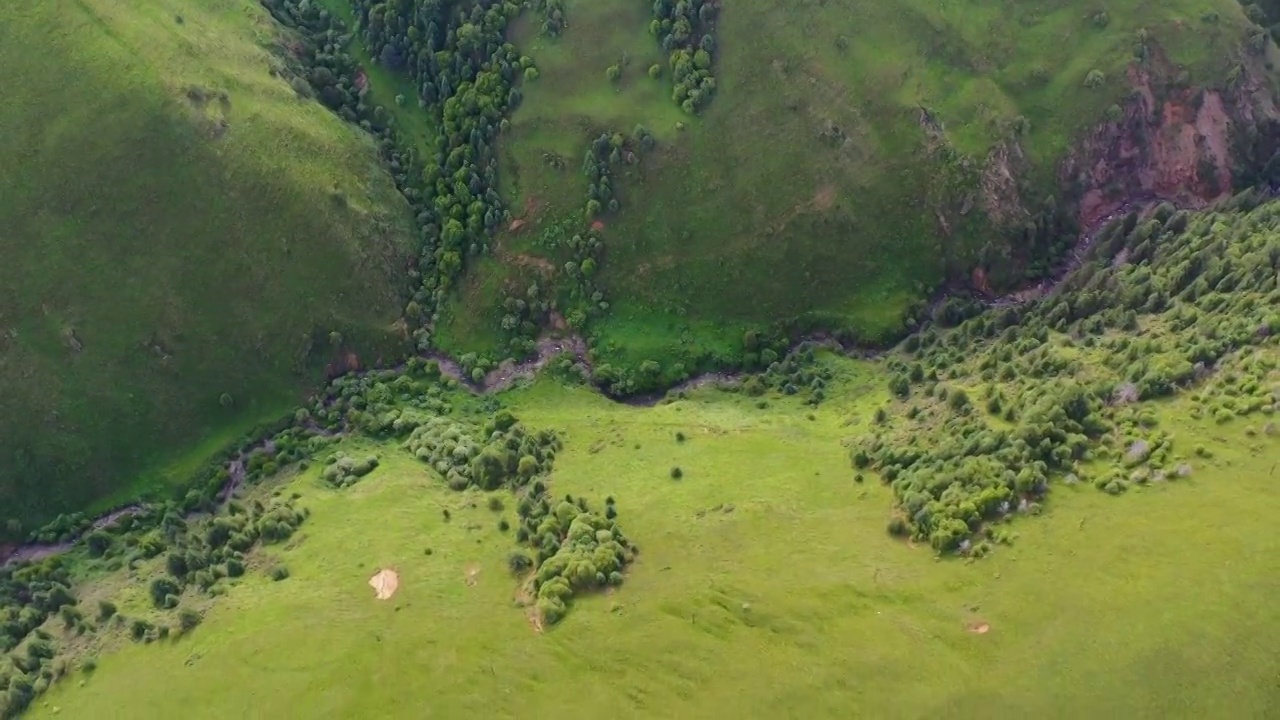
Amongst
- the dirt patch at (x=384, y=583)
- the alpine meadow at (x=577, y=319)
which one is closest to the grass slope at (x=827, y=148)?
the alpine meadow at (x=577, y=319)

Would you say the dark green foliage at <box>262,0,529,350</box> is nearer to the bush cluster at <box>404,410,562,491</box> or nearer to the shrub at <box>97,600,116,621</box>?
the bush cluster at <box>404,410,562,491</box>

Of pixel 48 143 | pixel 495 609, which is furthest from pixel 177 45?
pixel 495 609

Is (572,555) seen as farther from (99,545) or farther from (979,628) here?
(99,545)

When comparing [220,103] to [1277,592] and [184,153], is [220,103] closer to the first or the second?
[184,153]

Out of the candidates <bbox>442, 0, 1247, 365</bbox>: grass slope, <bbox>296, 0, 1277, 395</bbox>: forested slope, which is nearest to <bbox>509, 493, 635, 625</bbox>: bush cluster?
<bbox>296, 0, 1277, 395</bbox>: forested slope

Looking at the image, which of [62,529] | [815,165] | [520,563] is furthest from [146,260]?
[815,165]

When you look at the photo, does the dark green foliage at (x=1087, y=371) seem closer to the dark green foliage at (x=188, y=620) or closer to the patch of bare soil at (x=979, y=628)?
the patch of bare soil at (x=979, y=628)
